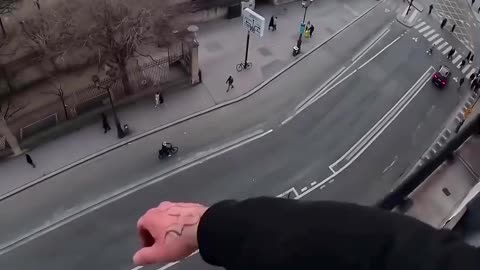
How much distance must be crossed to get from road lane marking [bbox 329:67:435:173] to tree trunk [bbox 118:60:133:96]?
1418cm

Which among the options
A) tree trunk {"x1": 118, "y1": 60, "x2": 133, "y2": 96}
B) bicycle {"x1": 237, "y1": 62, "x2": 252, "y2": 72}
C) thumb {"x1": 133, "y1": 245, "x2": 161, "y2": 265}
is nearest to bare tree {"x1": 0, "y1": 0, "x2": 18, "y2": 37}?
tree trunk {"x1": 118, "y1": 60, "x2": 133, "y2": 96}

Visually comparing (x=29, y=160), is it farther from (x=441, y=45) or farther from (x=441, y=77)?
(x=441, y=45)

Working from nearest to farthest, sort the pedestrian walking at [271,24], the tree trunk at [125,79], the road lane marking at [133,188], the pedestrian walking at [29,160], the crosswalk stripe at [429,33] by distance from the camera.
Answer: the road lane marking at [133,188], the pedestrian walking at [29,160], the tree trunk at [125,79], the pedestrian walking at [271,24], the crosswalk stripe at [429,33]

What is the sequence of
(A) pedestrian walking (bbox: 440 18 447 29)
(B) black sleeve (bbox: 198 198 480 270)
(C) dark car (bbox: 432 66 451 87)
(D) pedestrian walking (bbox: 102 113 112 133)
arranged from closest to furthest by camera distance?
(B) black sleeve (bbox: 198 198 480 270) < (D) pedestrian walking (bbox: 102 113 112 133) < (C) dark car (bbox: 432 66 451 87) < (A) pedestrian walking (bbox: 440 18 447 29)

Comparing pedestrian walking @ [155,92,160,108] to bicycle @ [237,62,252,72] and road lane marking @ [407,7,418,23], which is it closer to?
bicycle @ [237,62,252,72]

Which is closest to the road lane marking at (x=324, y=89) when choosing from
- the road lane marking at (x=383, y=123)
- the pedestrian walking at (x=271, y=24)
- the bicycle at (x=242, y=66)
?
the road lane marking at (x=383, y=123)

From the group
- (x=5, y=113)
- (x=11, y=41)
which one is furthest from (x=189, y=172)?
(x=11, y=41)

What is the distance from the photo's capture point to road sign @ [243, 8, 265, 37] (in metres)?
31.9

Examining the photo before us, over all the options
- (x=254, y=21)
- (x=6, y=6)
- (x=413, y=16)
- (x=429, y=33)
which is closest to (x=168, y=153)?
(x=254, y=21)

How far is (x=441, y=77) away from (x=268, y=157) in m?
15.9

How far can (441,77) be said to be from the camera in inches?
1452

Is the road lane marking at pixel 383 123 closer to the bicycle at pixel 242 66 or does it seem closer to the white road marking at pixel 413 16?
the white road marking at pixel 413 16

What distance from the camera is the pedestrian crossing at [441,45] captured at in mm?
39344

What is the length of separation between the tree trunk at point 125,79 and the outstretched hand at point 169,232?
23317 millimetres
